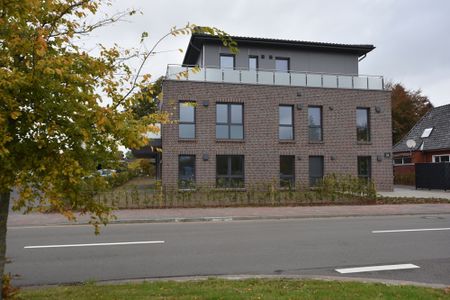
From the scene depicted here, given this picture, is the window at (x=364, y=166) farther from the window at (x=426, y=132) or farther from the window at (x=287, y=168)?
the window at (x=426, y=132)

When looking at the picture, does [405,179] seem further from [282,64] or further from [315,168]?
[282,64]

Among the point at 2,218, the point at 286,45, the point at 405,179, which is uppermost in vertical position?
the point at 286,45

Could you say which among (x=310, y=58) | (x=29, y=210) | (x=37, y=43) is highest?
(x=310, y=58)

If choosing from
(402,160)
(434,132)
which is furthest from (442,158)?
(402,160)

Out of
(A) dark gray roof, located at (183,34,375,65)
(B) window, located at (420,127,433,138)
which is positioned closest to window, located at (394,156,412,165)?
(B) window, located at (420,127,433,138)

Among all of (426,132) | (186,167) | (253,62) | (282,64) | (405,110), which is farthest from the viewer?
(405,110)

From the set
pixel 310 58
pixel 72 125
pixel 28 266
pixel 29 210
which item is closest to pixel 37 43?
pixel 72 125

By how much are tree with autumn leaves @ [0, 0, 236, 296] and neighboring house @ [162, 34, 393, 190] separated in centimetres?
1698

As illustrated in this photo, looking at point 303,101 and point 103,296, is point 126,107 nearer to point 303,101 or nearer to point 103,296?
point 103,296

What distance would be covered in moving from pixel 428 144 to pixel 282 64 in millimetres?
13474

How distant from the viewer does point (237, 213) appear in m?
15.0

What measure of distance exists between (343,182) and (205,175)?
7.26m

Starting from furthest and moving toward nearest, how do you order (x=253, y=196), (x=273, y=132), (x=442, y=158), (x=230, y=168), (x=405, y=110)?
(x=405, y=110)
(x=442, y=158)
(x=273, y=132)
(x=230, y=168)
(x=253, y=196)

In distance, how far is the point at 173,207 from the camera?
16.6 m
